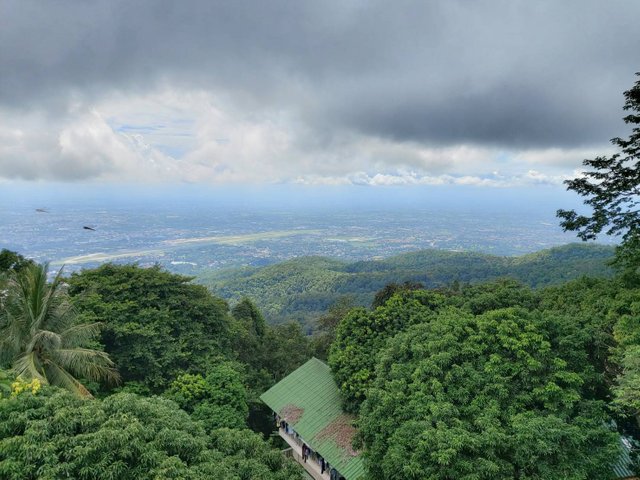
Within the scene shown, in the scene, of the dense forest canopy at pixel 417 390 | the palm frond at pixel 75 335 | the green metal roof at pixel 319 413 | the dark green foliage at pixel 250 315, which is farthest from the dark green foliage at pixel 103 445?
the dark green foliage at pixel 250 315

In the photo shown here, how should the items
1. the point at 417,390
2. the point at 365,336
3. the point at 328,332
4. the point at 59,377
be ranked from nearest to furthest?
the point at 417,390
the point at 59,377
the point at 365,336
the point at 328,332

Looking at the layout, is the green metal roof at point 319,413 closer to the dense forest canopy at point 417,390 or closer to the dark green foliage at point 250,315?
the dense forest canopy at point 417,390

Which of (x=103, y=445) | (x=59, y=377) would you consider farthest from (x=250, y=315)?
(x=103, y=445)

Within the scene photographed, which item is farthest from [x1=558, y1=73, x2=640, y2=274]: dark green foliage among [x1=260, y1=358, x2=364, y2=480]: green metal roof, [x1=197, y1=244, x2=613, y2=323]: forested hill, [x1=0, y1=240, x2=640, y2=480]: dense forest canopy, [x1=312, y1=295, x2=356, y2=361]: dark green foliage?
[x1=197, y1=244, x2=613, y2=323]: forested hill

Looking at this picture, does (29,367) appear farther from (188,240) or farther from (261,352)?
(188,240)

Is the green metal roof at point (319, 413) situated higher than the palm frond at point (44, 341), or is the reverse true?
the palm frond at point (44, 341)

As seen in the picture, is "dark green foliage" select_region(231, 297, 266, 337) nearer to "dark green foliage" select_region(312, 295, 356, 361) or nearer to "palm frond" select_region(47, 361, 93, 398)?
"dark green foliage" select_region(312, 295, 356, 361)

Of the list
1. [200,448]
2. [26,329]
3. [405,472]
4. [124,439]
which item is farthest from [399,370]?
[26,329]
